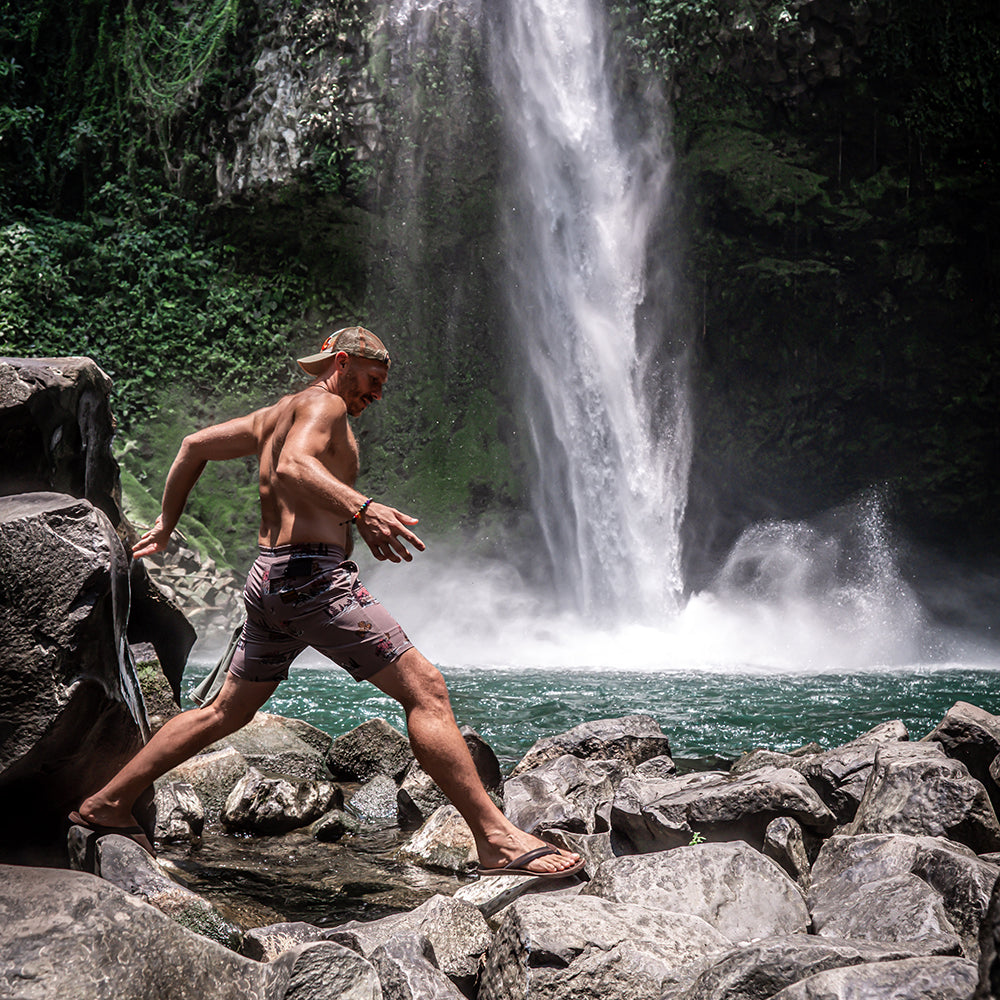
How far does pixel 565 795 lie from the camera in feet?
15.2

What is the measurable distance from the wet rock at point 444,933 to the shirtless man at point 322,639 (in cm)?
21

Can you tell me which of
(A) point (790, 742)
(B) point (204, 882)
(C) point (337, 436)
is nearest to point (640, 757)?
(A) point (790, 742)

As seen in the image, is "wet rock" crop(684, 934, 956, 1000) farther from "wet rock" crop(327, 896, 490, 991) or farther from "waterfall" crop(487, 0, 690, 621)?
"waterfall" crop(487, 0, 690, 621)

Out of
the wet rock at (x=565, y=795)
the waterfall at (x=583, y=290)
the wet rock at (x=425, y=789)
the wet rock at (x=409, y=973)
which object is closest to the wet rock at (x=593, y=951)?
the wet rock at (x=409, y=973)

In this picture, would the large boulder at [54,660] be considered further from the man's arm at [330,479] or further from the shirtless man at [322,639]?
the man's arm at [330,479]

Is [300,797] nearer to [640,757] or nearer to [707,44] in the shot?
[640,757]

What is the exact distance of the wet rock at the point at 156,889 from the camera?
8.00 feet

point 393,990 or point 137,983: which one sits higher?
point 137,983

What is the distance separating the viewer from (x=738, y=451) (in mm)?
18594

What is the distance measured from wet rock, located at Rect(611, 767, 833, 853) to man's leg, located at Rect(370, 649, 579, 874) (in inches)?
31.8

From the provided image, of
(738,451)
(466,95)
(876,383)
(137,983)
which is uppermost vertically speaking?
(466,95)

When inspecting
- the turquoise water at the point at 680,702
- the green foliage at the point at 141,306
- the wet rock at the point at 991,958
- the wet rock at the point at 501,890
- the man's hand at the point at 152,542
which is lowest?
the turquoise water at the point at 680,702

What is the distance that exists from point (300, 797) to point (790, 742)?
162 inches

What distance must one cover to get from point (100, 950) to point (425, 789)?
2765mm
